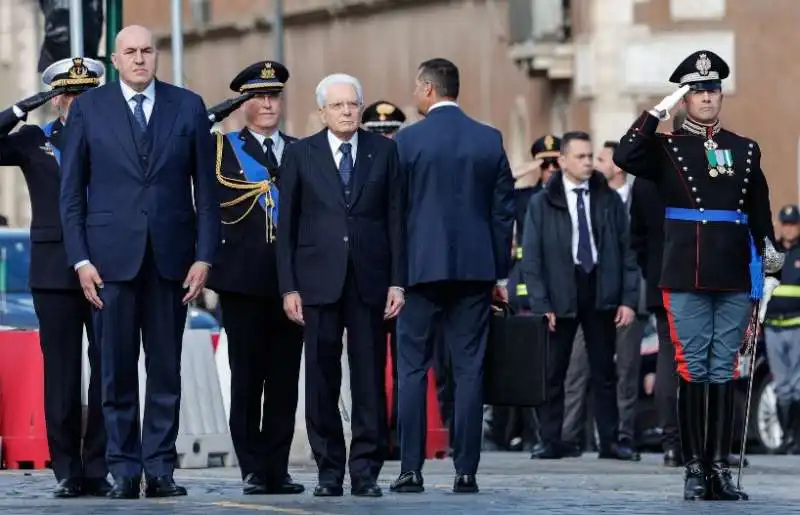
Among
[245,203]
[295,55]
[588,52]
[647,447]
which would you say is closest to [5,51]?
[295,55]

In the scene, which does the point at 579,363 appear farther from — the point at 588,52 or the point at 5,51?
the point at 5,51

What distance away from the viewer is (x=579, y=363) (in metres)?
23.5

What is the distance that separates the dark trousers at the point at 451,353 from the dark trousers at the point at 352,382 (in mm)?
539

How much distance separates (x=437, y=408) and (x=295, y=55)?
33.5m

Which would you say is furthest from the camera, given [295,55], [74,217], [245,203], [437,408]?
[295,55]

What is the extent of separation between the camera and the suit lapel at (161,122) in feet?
52.5

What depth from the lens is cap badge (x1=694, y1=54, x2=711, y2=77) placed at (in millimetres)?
16641

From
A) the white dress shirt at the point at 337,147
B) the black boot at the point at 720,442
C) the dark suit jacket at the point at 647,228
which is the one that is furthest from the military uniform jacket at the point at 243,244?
the dark suit jacket at the point at 647,228

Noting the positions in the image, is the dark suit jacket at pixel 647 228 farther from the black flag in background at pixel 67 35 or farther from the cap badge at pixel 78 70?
the cap badge at pixel 78 70

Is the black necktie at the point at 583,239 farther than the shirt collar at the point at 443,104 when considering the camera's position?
Yes

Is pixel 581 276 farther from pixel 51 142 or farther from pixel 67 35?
pixel 51 142

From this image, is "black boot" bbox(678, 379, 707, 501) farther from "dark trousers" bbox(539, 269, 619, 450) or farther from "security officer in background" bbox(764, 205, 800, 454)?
"security officer in background" bbox(764, 205, 800, 454)

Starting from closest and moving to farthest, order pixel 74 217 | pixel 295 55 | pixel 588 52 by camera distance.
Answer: pixel 74 217 < pixel 588 52 < pixel 295 55

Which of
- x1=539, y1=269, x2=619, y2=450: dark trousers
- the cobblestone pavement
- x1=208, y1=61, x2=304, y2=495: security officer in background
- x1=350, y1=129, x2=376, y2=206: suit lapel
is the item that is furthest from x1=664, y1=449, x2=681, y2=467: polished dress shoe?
x1=350, y1=129, x2=376, y2=206: suit lapel
